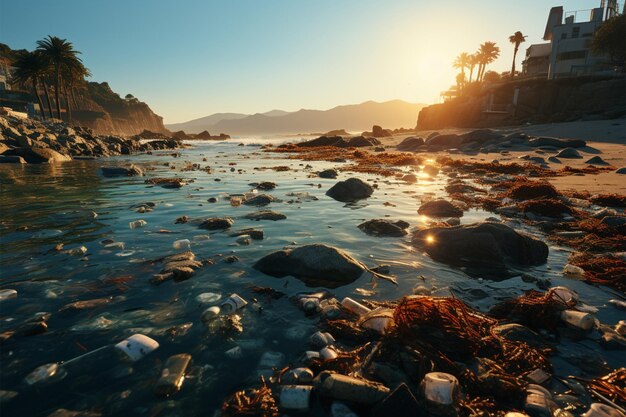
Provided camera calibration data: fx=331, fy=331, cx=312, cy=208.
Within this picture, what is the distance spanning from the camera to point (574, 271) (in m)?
5.18

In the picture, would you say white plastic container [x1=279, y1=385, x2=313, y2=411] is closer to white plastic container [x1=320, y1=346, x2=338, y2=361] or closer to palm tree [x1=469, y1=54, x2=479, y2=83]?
white plastic container [x1=320, y1=346, x2=338, y2=361]

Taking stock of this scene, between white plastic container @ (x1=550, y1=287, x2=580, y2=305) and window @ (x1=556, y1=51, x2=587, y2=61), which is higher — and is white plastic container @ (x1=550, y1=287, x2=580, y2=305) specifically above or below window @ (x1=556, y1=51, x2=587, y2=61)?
below

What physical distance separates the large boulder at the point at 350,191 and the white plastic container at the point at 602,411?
9.02 meters

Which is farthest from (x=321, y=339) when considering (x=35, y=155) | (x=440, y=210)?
(x=35, y=155)

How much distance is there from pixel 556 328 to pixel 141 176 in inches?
→ 733

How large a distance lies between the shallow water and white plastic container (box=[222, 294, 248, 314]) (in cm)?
19

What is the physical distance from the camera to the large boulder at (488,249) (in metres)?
5.69

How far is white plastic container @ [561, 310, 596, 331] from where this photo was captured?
3.62 metres

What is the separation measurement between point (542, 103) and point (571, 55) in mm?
19060

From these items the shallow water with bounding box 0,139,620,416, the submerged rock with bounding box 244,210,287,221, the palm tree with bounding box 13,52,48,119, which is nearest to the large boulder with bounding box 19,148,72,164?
the shallow water with bounding box 0,139,620,416

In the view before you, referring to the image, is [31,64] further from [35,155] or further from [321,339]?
[321,339]

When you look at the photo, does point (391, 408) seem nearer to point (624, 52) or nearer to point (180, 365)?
point (180, 365)

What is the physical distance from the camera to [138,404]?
8.63ft

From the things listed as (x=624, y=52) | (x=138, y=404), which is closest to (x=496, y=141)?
(x=138, y=404)
